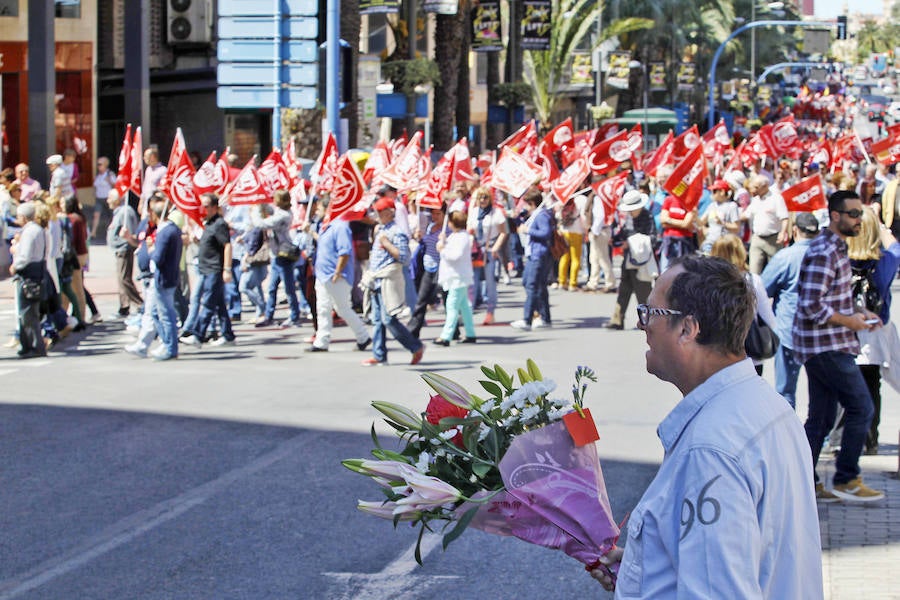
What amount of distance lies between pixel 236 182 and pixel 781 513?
1613 cm

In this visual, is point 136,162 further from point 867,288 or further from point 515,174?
point 867,288

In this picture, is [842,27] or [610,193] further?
[842,27]

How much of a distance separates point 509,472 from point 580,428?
201 mm

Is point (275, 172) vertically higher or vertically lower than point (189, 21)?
lower

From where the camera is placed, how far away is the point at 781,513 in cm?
297

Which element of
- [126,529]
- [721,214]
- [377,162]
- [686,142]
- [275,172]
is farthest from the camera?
[686,142]

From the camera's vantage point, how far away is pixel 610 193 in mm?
22297

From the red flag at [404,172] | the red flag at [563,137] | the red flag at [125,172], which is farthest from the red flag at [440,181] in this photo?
the red flag at [563,137]

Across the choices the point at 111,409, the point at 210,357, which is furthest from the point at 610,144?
the point at 111,409

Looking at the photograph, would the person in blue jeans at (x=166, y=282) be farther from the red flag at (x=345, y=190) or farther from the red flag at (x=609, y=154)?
the red flag at (x=609, y=154)

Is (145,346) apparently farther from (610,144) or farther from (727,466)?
(727,466)

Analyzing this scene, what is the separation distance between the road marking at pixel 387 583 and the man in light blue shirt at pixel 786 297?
296 centimetres

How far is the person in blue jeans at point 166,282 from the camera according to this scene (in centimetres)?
1495

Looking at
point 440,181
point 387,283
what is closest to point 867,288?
point 387,283
